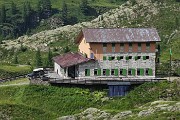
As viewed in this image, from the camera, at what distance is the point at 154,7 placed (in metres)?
195

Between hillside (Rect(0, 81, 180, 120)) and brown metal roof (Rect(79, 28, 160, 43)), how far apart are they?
10892mm

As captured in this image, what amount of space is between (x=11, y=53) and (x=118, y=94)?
112722 millimetres

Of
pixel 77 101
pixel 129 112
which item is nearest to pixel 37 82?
pixel 77 101

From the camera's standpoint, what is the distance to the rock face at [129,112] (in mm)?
78062

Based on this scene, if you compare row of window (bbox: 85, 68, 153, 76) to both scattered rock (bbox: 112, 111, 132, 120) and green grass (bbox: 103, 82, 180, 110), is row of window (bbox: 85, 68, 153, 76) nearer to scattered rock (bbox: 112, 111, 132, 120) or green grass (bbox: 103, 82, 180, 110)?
green grass (bbox: 103, 82, 180, 110)

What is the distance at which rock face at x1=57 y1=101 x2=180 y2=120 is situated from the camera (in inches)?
3073

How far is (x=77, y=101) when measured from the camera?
90.4 meters

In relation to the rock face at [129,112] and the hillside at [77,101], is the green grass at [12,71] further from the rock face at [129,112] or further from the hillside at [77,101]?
the rock face at [129,112]

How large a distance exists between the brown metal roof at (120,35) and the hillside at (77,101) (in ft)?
35.7

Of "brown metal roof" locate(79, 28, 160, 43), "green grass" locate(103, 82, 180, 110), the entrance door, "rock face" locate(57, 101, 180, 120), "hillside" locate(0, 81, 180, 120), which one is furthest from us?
the entrance door

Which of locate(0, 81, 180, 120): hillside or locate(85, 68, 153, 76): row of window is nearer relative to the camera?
locate(0, 81, 180, 120): hillside

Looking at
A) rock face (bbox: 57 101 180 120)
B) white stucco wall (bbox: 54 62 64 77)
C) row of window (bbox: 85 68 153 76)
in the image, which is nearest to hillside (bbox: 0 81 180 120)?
rock face (bbox: 57 101 180 120)

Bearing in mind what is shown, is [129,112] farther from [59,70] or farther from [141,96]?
[59,70]

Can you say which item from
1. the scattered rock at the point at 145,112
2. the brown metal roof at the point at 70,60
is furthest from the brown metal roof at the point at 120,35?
the scattered rock at the point at 145,112
